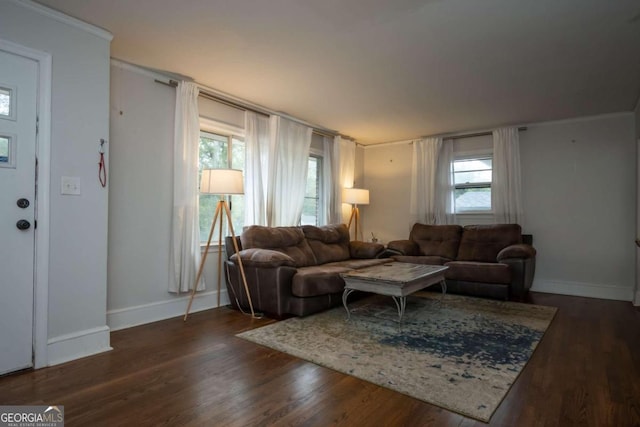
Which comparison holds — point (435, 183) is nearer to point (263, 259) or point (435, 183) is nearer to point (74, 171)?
point (263, 259)

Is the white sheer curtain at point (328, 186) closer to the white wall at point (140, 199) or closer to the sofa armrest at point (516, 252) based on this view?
the sofa armrest at point (516, 252)

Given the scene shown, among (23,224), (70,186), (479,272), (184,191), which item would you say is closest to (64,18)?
(70,186)

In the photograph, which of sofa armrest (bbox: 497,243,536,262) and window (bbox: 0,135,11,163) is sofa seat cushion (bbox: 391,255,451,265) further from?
window (bbox: 0,135,11,163)

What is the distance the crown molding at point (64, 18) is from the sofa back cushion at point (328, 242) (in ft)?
9.55

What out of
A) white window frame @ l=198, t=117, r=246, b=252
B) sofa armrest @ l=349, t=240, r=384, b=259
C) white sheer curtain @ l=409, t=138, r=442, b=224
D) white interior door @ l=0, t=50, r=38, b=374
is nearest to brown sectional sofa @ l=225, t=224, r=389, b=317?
white window frame @ l=198, t=117, r=246, b=252

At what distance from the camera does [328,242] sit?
15.9 ft

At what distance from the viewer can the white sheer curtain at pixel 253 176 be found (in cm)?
426

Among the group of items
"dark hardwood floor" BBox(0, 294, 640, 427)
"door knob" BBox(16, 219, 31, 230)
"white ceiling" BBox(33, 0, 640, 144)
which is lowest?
"dark hardwood floor" BBox(0, 294, 640, 427)

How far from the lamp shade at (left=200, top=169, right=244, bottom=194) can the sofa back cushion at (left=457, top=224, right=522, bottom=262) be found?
129 inches

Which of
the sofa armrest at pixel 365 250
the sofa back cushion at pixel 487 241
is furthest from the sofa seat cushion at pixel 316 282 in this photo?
the sofa back cushion at pixel 487 241

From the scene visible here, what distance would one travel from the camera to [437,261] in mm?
4832

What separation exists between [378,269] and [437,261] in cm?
148

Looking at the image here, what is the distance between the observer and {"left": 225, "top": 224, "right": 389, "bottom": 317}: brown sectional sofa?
3.44 meters

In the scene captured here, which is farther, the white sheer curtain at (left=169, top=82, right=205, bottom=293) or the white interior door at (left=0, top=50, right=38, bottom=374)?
the white sheer curtain at (left=169, top=82, right=205, bottom=293)
